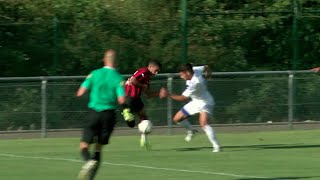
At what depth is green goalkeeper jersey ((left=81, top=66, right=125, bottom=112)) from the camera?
508 inches

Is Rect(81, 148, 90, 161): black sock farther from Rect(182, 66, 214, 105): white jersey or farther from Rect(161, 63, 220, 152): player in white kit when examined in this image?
Rect(182, 66, 214, 105): white jersey

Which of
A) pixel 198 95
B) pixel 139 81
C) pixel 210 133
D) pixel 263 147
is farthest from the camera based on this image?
pixel 263 147

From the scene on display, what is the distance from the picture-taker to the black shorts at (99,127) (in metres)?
12.9

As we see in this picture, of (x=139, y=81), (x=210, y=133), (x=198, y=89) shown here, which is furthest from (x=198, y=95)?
(x=139, y=81)

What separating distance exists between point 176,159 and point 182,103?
691cm

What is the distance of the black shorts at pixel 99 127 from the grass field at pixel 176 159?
30.9 inches

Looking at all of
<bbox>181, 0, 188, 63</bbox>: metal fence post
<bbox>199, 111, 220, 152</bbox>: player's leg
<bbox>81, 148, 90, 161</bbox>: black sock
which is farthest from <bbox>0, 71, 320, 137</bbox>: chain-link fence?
<bbox>81, 148, 90, 161</bbox>: black sock

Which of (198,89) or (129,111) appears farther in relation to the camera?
(198,89)

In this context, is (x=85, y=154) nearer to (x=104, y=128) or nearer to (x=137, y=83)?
(x=104, y=128)

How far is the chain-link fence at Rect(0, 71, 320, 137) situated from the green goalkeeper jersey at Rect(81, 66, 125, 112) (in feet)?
30.4

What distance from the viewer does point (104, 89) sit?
12.9 m

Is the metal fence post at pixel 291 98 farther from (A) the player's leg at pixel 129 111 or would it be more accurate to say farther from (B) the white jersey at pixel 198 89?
(A) the player's leg at pixel 129 111

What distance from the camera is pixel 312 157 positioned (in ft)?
53.8

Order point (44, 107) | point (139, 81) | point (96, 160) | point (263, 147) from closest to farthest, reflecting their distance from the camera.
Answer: point (96, 160), point (139, 81), point (263, 147), point (44, 107)
